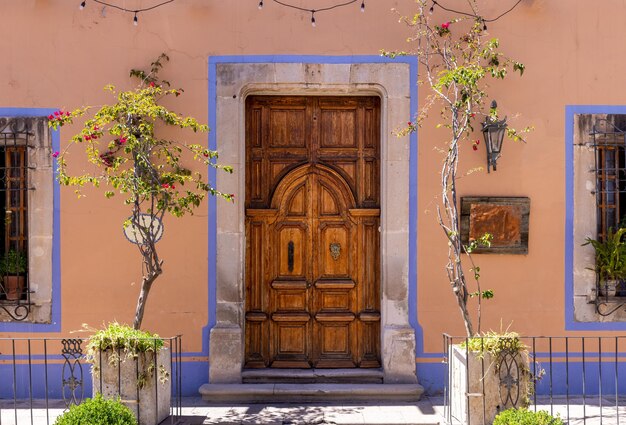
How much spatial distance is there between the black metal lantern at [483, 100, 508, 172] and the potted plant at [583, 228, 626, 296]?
1237 mm

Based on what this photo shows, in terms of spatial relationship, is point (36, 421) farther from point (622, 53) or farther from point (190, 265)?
point (622, 53)

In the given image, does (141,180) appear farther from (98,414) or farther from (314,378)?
(314,378)

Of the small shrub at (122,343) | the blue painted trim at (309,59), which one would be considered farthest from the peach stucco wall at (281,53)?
the small shrub at (122,343)

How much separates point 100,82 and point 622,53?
16.7 ft

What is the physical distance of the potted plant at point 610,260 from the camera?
7121mm

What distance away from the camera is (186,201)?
6.25 metres

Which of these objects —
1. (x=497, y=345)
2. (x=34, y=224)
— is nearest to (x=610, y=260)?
(x=497, y=345)

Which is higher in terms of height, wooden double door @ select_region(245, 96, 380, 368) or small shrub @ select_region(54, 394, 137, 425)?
wooden double door @ select_region(245, 96, 380, 368)

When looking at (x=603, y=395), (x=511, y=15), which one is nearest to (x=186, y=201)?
(x=511, y=15)

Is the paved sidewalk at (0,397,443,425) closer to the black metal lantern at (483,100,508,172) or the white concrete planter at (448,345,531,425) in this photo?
the white concrete planter at (448,345,531,425)

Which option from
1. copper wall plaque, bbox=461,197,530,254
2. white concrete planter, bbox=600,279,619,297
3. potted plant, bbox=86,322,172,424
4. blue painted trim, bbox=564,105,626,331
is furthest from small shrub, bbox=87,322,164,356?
white concrete planter, bbox=600,279,619,297

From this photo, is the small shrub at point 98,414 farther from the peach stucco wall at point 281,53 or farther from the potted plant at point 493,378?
the potted plant at point 493,378

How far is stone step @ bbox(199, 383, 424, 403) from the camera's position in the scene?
701cm

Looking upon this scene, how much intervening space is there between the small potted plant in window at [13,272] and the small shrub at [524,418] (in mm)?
4638
